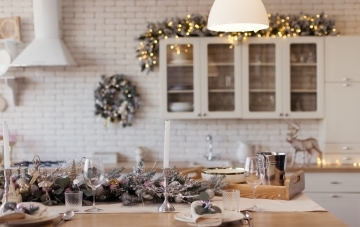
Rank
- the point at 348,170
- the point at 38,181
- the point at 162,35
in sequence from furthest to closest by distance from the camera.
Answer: the point at 162,35
the point at 348,170
the point at 38,181

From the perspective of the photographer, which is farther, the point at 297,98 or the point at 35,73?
the point at 35,73

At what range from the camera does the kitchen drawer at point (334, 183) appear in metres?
5.20

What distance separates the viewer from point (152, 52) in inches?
223

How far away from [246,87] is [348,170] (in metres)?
1.22

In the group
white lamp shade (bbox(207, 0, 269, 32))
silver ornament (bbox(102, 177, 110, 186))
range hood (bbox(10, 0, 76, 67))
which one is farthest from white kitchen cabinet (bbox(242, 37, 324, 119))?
silver ornament (bbox(102, 177, 110, 186))

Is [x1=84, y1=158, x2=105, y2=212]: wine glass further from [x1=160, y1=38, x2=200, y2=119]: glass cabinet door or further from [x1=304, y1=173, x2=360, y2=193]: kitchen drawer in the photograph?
[x1=304, y1=173, x2=360, y2=193]: kitchen drawer

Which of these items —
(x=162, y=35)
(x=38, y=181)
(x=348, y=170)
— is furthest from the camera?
(x=162, y=35)

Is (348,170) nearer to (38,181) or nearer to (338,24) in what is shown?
(338,24)

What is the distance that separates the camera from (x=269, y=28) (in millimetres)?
→ 5484

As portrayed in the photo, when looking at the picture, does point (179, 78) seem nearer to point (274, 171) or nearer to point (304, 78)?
point (304, 78)

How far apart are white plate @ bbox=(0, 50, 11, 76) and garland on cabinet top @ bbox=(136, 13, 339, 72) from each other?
4.68ft

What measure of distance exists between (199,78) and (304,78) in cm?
101

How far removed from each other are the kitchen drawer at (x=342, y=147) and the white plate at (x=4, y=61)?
128 inches

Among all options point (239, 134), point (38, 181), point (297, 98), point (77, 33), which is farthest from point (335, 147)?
point (38, 181)
